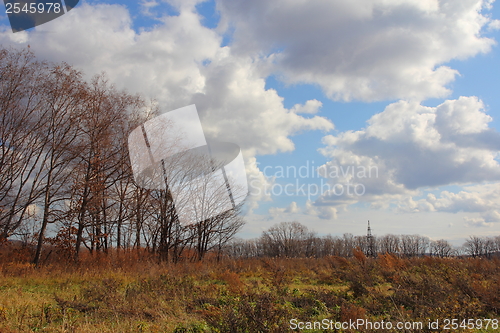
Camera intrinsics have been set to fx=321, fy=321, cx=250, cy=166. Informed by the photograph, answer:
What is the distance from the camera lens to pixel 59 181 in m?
18.0

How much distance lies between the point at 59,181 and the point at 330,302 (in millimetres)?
16030

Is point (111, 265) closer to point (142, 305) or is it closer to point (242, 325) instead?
point (142, 305)

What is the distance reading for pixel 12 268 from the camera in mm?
14352

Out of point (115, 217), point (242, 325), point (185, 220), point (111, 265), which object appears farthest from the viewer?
point (185, 220)

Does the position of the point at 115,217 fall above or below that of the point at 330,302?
above

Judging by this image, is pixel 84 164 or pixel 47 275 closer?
pixel 47 275

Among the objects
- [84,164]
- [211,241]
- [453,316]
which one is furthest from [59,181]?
[453,316]

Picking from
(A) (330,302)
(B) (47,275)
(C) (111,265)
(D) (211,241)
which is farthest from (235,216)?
(A) (330,302)

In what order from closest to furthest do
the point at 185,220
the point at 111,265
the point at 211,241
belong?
1. the point at 111,265
2. the point at 185,220
3. the point at 211,241

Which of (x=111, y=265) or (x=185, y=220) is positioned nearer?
(x=111, y=265)

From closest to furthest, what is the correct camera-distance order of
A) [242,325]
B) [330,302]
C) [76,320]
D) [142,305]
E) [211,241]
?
1. [242,325]
2. [76,320]
3. [142,305]
4. [330,302]
5. [211,241]

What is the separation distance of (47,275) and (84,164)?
7253 millimetres

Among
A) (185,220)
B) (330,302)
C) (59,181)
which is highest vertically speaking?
(59,181)

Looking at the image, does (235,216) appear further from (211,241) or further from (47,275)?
(47,275)
